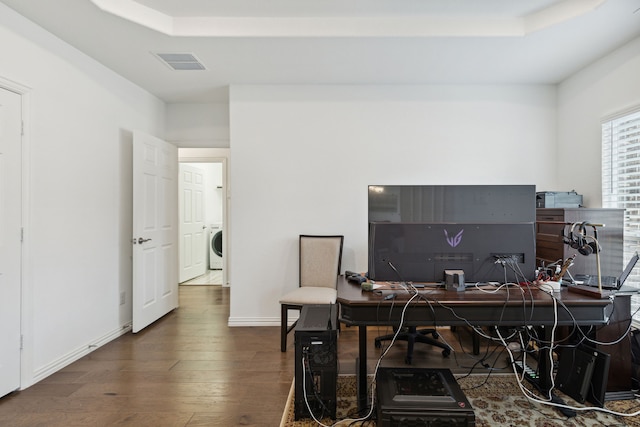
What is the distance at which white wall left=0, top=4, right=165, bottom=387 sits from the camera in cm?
228

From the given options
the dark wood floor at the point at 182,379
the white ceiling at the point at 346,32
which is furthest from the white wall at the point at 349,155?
the dark wood floor at the point at 182,379

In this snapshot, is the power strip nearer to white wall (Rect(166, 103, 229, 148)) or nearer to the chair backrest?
the chair backrest

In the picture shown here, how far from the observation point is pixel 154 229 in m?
3.53

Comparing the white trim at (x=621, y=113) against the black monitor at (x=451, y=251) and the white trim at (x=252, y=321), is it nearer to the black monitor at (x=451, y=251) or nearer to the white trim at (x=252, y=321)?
the black monitor at (x=451, y=251)

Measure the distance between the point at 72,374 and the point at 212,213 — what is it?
13.8ft

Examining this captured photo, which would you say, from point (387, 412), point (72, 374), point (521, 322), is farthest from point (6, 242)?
point (521, 322)

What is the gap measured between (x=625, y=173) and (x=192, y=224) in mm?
5779

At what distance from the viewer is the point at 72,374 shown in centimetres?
241

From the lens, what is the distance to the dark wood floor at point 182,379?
1.91 m

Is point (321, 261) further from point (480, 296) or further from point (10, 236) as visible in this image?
point (10, 236)

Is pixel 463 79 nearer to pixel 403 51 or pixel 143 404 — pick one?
pixel 403 51

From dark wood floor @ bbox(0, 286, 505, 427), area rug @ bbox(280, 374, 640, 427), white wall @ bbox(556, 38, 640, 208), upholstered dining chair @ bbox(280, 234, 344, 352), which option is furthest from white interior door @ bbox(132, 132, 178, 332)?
white wall @ bbox(556, 38, 640, 208)

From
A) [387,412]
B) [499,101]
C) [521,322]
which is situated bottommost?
[387,412]

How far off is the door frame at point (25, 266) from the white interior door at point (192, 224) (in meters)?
3.16
